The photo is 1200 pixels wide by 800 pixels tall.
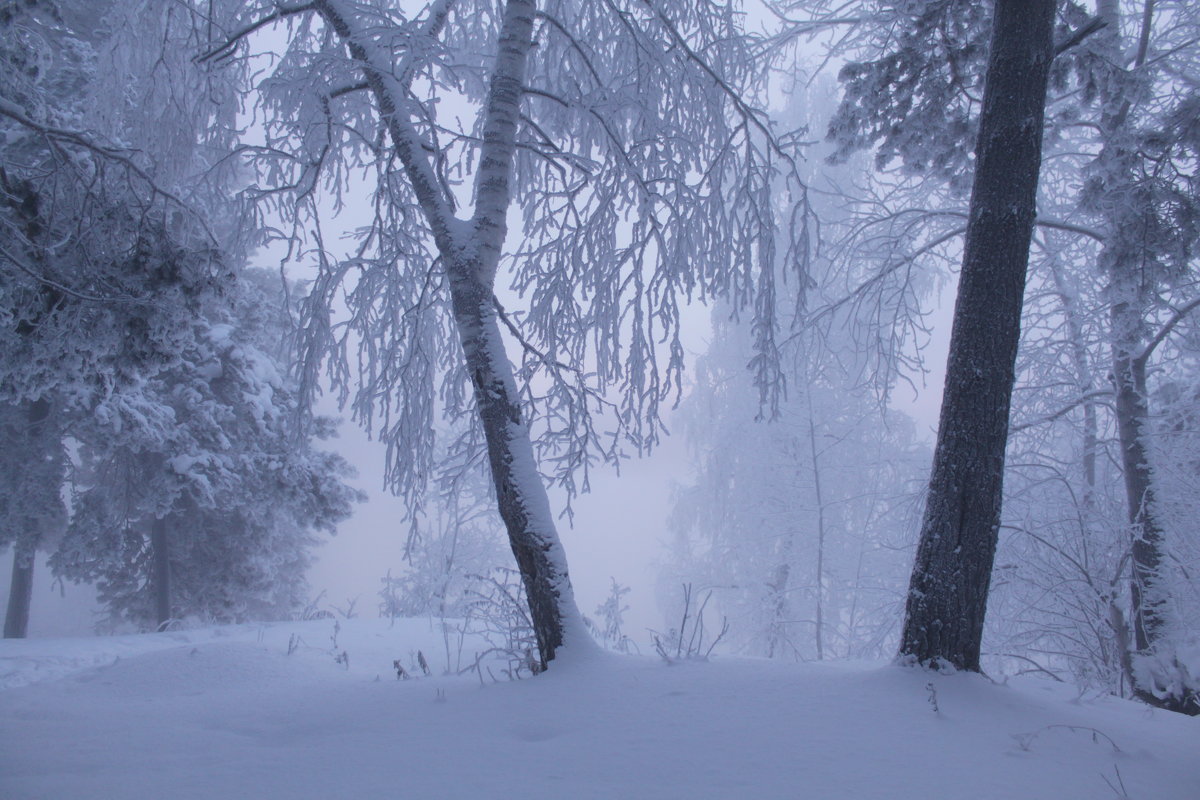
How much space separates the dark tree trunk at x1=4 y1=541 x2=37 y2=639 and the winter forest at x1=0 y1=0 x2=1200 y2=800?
3343 millimetres

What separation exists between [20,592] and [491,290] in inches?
492

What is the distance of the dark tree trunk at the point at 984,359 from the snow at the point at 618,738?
34 centimetres

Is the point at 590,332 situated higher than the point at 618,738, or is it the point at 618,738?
the point at 590,332

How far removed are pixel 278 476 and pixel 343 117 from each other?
8073 mm

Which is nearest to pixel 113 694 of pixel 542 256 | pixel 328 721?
pixel 328 721

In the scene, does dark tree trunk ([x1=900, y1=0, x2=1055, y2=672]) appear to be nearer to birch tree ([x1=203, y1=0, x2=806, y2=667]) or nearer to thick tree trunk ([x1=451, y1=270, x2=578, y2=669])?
birch tree ([x1=203, y1=0, x2=806, y2=667])

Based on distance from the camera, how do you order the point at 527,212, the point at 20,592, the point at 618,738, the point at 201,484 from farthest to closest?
the point at 20,592 < the point at 201,484 < the point at 527,212 < the point at 618,738

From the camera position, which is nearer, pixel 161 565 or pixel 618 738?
pixel 618 738

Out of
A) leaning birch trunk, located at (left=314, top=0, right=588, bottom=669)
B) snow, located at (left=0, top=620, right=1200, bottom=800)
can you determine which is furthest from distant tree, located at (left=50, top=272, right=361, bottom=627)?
snow, located at (left=0, top=620, right=1200, bottom=800)

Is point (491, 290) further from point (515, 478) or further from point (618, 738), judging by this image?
point (618, 738)

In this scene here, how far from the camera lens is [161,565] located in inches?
450

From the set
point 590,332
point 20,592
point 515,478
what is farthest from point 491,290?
point 20,592

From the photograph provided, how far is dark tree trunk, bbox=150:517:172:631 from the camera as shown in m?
11.2

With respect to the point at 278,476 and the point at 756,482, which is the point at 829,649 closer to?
the point at 756,482
